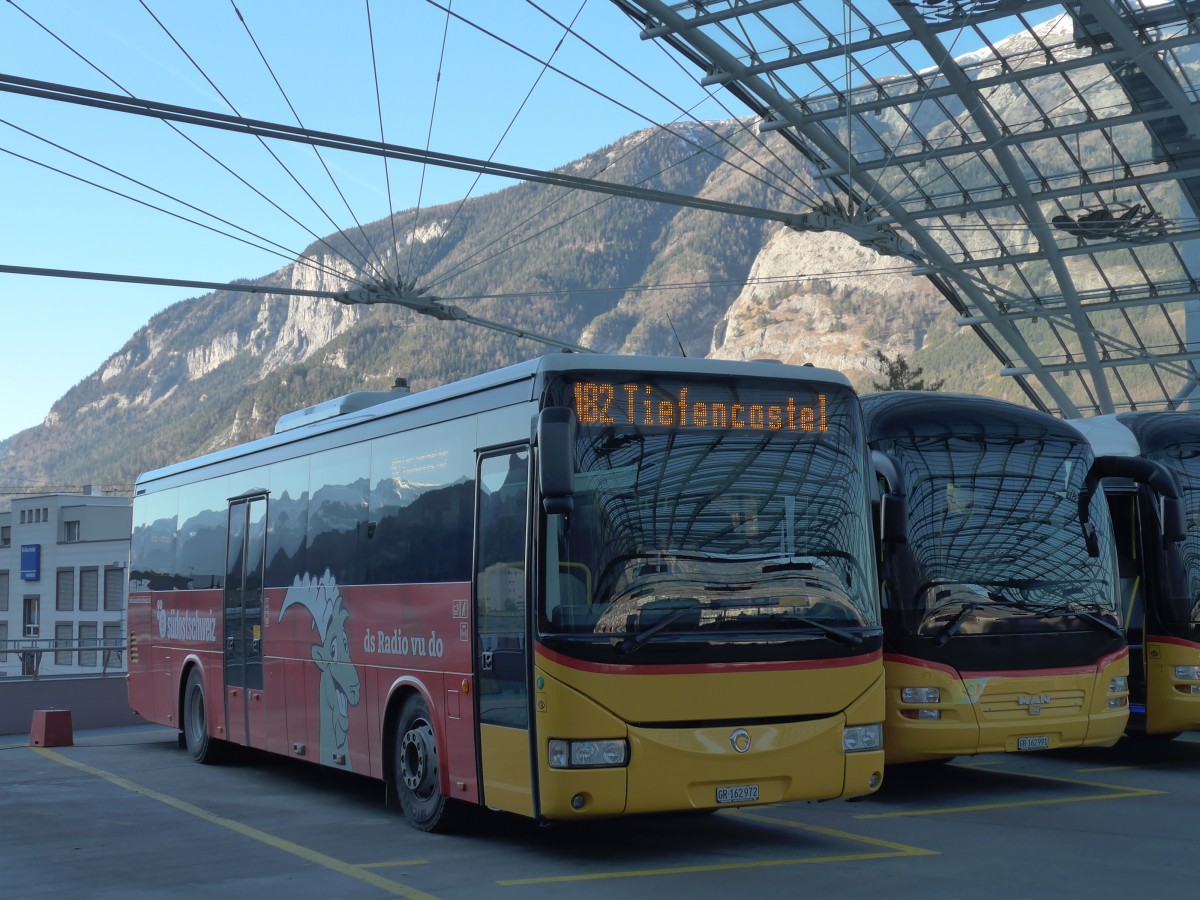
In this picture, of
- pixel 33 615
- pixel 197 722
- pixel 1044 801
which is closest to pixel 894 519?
pixel 1044 801

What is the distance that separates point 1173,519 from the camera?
12469 mm

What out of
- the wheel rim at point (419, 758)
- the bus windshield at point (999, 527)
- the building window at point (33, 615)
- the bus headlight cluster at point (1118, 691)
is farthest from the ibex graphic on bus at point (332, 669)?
the building window at point (33, 615)

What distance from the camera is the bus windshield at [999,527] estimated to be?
11.8 meters

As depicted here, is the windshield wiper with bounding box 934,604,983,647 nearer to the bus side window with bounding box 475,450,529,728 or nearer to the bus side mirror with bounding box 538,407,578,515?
the bus side window with bounding box 475,450,529,728

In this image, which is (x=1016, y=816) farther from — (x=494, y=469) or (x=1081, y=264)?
(x=1081, y=264)

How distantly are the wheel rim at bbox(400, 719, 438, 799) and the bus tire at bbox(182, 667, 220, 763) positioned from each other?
552cm

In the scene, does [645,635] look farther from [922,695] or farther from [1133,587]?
[1133,587]

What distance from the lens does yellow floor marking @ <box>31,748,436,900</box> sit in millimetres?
8523

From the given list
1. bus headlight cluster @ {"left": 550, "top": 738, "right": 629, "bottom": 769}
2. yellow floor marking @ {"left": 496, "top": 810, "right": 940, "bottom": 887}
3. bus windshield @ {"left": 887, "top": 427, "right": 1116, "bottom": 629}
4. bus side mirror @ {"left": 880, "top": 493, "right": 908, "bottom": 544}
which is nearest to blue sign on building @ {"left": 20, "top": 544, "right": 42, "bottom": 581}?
bus windshield @ {"left": 887, "top": 427, "right": 1116, "bottom": 629}

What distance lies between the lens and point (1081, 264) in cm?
3969

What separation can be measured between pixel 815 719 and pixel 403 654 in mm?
3032

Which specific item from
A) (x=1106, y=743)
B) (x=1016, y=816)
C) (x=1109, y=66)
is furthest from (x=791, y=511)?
(x=1109, y=66)

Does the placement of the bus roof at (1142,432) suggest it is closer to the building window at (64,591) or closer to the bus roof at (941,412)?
the bus roof at (941,412)

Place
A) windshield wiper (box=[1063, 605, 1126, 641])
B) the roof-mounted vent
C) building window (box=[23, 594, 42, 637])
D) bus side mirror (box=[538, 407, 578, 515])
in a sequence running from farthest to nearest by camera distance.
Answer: building window (box=[23, 594, 42, 637]) < the roof-mounted vent < windshield wiper (box=[1063, 605, 1126, 641]) < bus side mirror (box=[538, 407, 578, 515])
